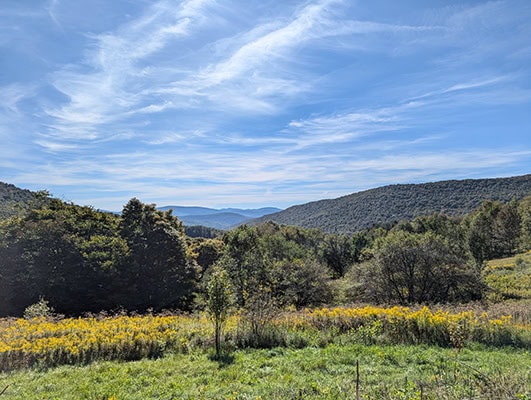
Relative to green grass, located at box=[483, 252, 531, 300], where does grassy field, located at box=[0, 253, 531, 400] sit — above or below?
above

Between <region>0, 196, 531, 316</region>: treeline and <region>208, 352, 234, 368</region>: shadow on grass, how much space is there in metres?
7.22

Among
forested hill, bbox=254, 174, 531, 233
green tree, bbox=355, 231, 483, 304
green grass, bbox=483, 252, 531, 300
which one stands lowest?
green grass, bbox=483, 252, 531, 300

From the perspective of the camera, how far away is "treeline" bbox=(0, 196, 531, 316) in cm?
1659

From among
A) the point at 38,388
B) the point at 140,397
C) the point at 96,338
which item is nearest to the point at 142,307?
the point at 96,338

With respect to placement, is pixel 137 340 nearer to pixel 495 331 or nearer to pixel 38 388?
pixel 38 388

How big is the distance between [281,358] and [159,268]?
67.1 ft

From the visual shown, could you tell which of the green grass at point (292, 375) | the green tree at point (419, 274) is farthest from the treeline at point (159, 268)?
the green grass at point (292, 375)

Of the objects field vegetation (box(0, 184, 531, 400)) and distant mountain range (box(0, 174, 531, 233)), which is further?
distant mountain range (box(0, 174, 531, 233))

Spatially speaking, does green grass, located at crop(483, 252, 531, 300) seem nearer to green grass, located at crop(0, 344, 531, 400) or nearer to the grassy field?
the grassy field

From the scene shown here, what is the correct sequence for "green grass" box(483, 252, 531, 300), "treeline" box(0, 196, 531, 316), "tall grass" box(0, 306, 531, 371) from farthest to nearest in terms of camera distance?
"green grass" box(483, 252, 531, 300) → "treeline" box(0, 196, 531, 316) → "tall grass" box(0, 306, 531, 371)

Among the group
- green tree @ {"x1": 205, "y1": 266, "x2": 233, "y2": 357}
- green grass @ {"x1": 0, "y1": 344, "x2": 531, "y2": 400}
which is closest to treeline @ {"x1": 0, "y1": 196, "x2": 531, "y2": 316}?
green tree @ {"x1": 205, "y1": 266, "x2": 233, "y2": 357}

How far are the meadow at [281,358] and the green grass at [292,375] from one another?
0.07 ft

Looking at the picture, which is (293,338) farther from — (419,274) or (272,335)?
(419,274)

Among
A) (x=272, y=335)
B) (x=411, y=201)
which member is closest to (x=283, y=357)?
(x=272, y=335)
